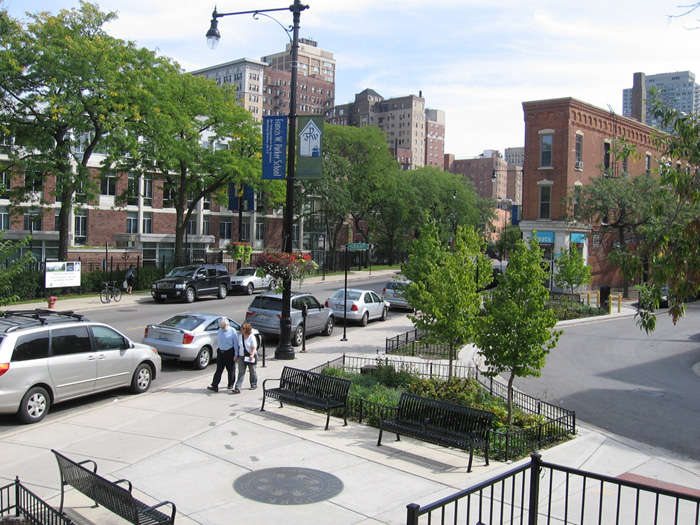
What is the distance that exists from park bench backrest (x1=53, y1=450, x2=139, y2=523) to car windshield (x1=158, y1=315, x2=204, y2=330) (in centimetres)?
888

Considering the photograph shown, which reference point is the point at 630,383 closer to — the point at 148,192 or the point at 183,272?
the point at 183,272

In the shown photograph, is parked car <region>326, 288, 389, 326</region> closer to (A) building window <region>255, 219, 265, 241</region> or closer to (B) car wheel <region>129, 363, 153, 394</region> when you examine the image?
(B) car wheel <region>129, 363, 153, 394</region>

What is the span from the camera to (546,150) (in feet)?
141

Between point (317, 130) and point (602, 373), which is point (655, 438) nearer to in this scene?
point (602, 373)

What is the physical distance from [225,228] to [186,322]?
45.6 meters

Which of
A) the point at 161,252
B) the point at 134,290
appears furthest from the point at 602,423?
the point at 161,252

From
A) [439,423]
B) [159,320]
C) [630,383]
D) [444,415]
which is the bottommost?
[630,383]

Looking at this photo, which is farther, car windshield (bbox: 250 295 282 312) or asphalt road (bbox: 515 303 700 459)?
car windshield (bbox: 250 295 282 312)

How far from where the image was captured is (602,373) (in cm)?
1852

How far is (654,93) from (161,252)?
47895 mm

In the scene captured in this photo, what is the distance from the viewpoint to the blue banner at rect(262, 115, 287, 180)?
16.8 metres

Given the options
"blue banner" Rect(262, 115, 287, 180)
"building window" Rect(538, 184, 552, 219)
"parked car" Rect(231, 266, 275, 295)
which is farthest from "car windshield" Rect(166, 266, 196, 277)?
"building window" Rect(538, 184, 552, 219)

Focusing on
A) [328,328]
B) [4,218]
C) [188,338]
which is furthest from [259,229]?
[188,338]

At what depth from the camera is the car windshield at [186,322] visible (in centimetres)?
1545
